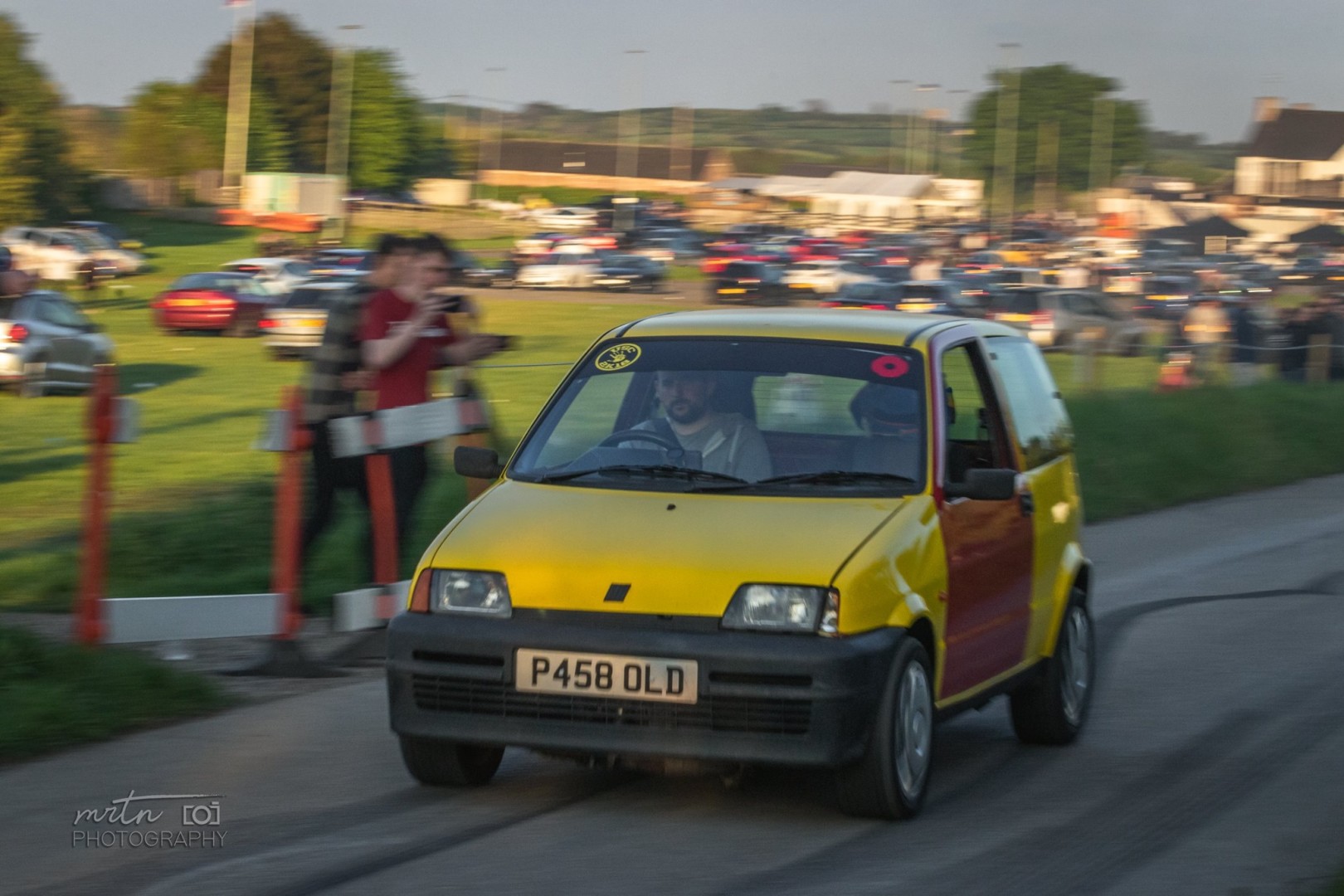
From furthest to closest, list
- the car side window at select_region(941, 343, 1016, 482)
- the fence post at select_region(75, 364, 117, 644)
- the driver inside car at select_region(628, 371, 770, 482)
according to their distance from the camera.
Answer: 1. the fence post at select_region(75, 364, 117, 644)
2. the car side window at select_region(941, 343, 1016, 482)
3. the driver inside car at select_region(628, 371, 770, 482)

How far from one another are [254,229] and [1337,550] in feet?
264

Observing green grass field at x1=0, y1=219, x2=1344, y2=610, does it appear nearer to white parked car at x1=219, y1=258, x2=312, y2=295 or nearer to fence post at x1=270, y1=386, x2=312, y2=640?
fence post at x1=270, y1=386, x2=312, y2=640

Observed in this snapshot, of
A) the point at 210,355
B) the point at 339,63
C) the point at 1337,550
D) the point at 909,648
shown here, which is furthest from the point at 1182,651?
the point at 339,63

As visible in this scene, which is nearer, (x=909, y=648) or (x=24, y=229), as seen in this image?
(x=909, y=648)

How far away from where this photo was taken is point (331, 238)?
87.6m

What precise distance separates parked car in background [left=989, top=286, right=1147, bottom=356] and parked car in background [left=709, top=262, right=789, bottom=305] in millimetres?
11118

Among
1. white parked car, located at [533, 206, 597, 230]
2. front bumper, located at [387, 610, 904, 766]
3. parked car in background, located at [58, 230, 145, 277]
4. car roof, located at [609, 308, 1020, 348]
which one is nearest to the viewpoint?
front bumper, located at [387, 610, 904, 766]

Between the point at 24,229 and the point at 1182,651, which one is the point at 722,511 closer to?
the point at 1182,651

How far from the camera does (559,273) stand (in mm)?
63281

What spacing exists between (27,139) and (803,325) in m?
71.2

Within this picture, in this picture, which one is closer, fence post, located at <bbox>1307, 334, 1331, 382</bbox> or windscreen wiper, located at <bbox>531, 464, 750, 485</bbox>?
windscreen wiper, located at <bbox>531, 464, 750, 485</bbox>

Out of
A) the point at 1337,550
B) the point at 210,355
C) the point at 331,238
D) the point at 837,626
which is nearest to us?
the point at 837,626

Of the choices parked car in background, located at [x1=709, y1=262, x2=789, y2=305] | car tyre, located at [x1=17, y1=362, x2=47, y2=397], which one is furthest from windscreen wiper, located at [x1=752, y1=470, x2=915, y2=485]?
parked car in background, located at [x1=709, y1=262, x2=789, y2=305]

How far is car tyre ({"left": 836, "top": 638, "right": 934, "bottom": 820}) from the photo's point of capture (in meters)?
5.69
